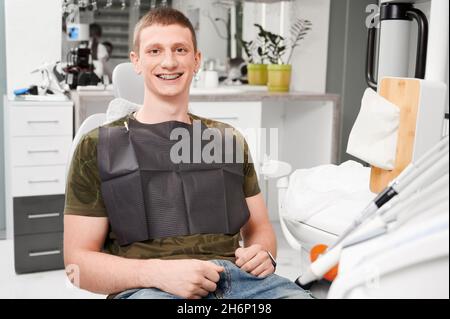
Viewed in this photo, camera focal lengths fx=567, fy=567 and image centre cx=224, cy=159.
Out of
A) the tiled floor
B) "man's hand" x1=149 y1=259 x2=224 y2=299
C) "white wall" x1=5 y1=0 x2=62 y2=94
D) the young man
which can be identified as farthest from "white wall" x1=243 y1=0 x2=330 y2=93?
"man's hand" x1=149 y1=259 x2=224 y2=299

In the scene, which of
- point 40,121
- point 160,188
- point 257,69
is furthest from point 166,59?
point 257,69

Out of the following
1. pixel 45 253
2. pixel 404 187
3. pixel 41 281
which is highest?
pixel 404 187

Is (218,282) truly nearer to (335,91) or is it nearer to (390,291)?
(390,291)

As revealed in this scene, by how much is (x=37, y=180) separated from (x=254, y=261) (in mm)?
1784

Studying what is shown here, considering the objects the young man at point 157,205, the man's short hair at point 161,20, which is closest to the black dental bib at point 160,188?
the young man at point 157,205

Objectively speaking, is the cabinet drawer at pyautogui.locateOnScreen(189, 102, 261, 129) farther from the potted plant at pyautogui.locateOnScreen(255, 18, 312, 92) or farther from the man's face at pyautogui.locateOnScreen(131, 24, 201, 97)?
the man's face at pyautogui.locateOnScreen(131, 24, 201, 97)

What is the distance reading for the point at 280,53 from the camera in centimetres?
380

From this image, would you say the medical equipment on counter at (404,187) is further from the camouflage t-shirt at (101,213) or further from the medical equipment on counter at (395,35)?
the medical equipment on counter at (395,35)

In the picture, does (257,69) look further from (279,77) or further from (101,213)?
(101,213)

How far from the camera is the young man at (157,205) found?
3.94ft

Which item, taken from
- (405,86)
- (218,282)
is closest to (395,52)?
(405,86)

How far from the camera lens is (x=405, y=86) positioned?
1232 mm

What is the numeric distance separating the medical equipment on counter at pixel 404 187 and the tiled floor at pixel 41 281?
1.77 metres

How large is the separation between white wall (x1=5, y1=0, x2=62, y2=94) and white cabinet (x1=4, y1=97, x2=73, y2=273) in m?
0.42
